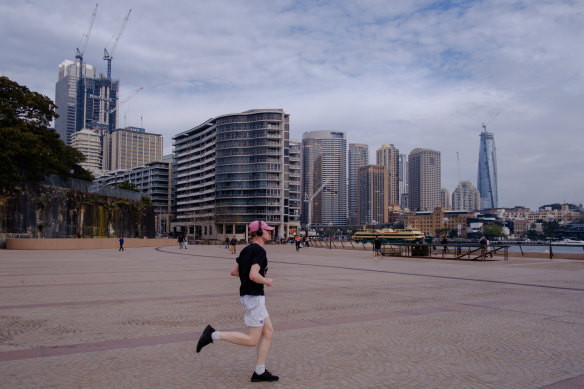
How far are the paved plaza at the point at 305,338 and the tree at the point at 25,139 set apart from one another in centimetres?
3166

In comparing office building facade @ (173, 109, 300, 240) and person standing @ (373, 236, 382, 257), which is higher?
office building facade @ (173, 109, 300, 240)

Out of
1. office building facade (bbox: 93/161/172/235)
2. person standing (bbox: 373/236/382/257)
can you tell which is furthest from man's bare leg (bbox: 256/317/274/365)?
office building facade (bbox: 93/161/172/235)

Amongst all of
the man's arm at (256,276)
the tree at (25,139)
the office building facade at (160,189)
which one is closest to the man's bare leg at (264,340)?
the man's arm at (256,276)

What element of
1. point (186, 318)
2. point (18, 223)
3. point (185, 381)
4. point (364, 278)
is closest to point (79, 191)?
point (18, 223)

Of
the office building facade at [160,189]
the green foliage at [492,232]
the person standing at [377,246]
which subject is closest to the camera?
the person standing at [377,246]

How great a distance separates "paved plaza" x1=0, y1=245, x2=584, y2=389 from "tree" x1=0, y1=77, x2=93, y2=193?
3166 cm

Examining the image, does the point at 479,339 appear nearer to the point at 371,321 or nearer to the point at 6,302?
the point at 371,321

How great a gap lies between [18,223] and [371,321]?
4175cm

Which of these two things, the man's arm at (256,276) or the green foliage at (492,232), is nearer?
the man's arm at (256,276)

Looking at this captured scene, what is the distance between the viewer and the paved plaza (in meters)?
4.89

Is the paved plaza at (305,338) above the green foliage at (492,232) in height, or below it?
above

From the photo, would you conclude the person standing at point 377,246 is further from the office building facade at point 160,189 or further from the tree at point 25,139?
the office building facade at point 160,189

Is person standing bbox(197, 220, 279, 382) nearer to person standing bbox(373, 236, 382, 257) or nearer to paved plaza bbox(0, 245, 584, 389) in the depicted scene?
paved plaza bbox(0, 245, 584, 389)

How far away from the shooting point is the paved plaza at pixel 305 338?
16.0 ft
